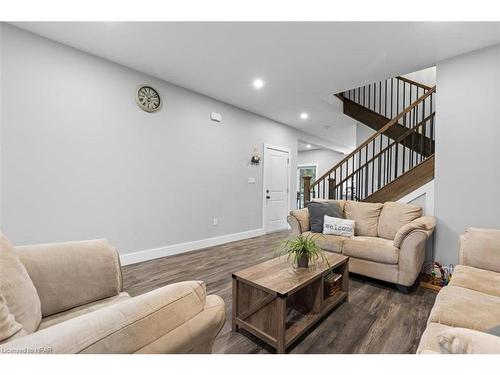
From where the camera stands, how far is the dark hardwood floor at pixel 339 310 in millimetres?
1550

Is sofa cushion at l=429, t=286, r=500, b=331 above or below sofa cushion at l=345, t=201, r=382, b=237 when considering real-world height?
below

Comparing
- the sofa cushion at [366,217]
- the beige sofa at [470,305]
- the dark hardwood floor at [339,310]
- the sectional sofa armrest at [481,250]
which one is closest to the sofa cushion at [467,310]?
the beige sofa at [470,305]

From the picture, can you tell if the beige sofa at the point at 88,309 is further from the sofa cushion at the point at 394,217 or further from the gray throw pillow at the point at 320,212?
the sofa cushion at the point at 394,217

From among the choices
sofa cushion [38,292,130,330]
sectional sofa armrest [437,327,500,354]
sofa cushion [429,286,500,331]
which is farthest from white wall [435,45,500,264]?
sofa cushion [38,292,130,330]

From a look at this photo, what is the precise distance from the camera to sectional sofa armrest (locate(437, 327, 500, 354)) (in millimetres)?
610

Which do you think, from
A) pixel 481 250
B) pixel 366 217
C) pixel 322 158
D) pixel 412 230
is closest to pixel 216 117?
pixel 366 217

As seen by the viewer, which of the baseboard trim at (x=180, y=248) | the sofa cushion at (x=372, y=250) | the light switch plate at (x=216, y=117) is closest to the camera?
the sofa cushion at (x=372, y=250)

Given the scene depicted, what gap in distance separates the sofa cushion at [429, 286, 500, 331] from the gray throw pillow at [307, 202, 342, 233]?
5.50 feet

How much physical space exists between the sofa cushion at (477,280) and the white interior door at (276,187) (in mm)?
3529

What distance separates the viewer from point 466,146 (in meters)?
2.53

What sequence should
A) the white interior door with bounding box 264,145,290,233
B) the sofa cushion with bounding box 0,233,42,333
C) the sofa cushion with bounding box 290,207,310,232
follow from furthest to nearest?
the white interior door with bounding box 264,145,290,233, the sofa cushion with bounding box 290,207,310,232, the sofa cushion with bounding box 0,233,42,333

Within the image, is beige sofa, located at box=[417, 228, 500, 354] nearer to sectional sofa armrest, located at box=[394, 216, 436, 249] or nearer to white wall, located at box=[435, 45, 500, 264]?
sectional sofa armrest, located at box=[394, 216, 436, 249]
